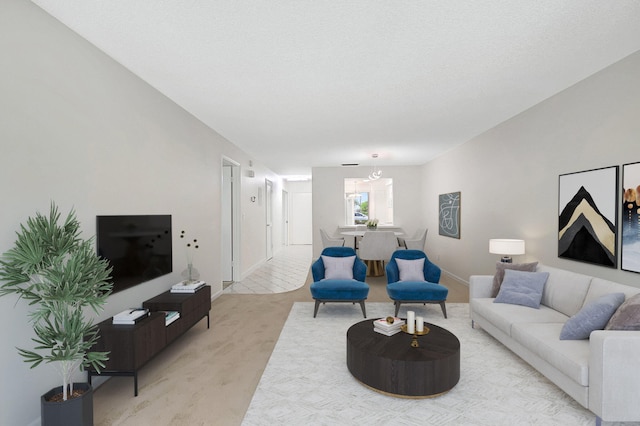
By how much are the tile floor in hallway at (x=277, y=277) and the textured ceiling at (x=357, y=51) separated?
3072mm

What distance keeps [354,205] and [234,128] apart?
751 cm

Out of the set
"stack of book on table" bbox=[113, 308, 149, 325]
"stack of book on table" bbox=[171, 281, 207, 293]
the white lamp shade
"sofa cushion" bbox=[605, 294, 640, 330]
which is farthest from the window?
"stack of book on table" bbox=[113, 308, 149, 325]

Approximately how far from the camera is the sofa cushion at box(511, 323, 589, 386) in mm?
2221

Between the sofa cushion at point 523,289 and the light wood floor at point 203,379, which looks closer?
the light wood floor at point 203,379

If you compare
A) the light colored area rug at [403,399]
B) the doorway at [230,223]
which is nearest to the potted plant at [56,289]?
the light colored area rug at [403,399]

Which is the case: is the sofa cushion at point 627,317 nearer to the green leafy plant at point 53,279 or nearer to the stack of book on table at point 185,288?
the green leafy plant at point 53,279

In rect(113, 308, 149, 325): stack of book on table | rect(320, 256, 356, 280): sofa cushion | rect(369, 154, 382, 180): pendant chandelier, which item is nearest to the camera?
rect(113, 308, 149, 325): stack of book on table

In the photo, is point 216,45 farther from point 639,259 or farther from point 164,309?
point 639,259

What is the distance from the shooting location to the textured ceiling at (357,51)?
221cm

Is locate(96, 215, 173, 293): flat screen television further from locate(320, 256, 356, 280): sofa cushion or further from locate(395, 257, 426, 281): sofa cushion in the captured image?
locate(395, 257, 426, 281): sofa cushion

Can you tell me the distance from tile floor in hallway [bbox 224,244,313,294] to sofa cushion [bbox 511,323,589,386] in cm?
395

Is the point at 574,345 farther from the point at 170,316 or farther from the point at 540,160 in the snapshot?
the point at 170,316

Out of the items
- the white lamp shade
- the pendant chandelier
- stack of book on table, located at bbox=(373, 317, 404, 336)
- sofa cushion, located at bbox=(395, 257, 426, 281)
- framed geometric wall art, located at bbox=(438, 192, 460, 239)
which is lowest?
stack of book on table, located at bbox=(373, 317, 404, 336)

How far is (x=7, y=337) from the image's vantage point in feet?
6.45
